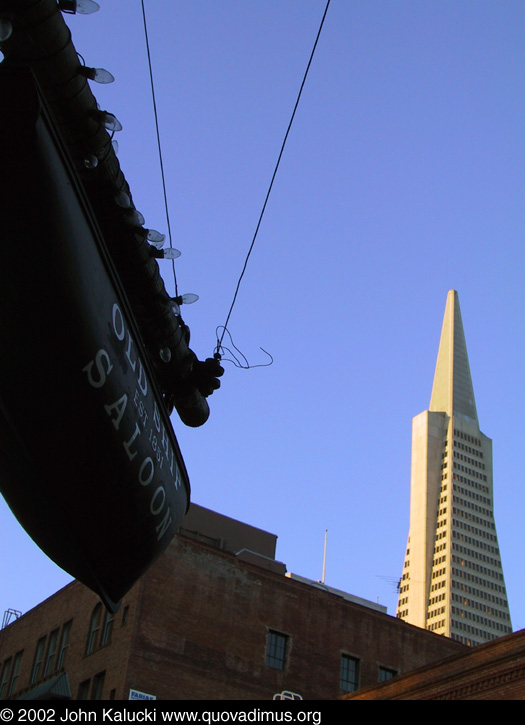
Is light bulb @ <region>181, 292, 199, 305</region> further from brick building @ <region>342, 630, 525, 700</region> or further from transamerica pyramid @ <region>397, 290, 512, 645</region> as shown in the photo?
transamerica pyramid @ <region>397, 290, 512, 645</region>

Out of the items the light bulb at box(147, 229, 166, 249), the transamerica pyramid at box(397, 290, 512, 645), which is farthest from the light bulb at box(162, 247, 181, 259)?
the transamerica pyramid at box(397, 290, 512, 645)

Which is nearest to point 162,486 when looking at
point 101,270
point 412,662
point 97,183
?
point 101,270

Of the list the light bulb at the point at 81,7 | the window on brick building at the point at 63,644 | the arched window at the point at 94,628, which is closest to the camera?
the light bulb at the point at 81,7

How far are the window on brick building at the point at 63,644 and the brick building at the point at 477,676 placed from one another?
18.3m

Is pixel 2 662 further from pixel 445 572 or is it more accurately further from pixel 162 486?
pixel 445 572

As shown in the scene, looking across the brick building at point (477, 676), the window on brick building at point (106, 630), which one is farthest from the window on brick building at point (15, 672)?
the brick building at point (477, 676)

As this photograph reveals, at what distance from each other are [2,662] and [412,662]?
68.8ft

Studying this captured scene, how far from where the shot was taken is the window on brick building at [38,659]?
40.9 metres

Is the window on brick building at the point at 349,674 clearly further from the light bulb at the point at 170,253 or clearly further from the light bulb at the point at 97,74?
the light bulb at the point at 97,74

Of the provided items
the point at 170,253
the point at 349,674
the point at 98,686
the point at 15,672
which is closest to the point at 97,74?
the point at 170,253

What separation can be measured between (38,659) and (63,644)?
2.49 meters

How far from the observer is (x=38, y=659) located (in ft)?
136

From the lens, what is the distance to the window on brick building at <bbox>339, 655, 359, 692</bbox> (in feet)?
133

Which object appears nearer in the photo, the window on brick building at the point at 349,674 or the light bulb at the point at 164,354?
the light bulb at the point at 164,354
